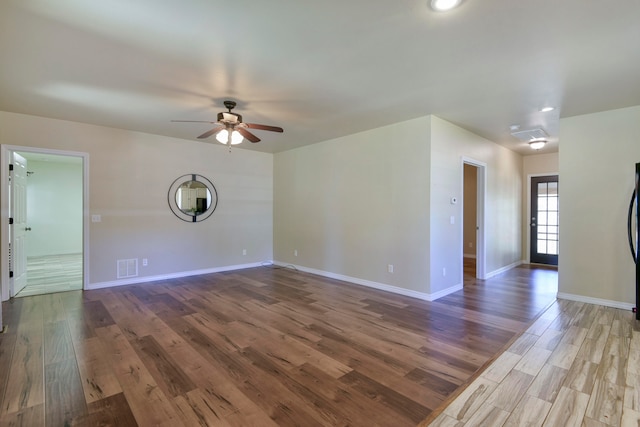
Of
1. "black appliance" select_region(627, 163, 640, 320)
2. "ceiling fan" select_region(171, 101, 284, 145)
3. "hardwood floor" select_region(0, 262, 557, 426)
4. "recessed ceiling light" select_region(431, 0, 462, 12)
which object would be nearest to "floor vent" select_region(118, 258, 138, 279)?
"hardwood floor" select_region(0, 262, 557, 426)

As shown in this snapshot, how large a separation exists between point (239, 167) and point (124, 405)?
5032 mm

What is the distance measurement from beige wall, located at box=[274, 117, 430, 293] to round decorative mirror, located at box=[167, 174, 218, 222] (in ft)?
5.10

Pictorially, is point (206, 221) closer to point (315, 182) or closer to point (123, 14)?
point (315, 182)

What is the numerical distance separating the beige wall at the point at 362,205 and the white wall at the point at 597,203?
198 centimetres

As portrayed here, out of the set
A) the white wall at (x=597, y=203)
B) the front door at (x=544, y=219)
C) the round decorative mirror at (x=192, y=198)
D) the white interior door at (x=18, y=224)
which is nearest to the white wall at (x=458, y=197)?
the front door at (x=544, y=219)

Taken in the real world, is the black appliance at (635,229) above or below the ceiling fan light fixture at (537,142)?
below

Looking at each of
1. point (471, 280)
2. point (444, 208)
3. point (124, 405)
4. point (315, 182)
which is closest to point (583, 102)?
point (444, 208)

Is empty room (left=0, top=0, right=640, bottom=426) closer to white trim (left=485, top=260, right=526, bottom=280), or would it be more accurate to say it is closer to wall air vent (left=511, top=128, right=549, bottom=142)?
white trim (left=485, top=260, right=526, bottom=280)

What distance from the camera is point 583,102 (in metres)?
3.62

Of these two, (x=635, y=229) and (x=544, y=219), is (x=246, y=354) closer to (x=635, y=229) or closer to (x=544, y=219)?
(x=635, y=229)

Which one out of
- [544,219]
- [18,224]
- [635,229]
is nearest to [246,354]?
[18,224]

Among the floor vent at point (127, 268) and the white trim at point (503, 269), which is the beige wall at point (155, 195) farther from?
the white trim at point (503, 269)

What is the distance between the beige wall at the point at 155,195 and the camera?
15.3ft

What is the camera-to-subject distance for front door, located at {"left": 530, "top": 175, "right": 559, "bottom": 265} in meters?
6.75
